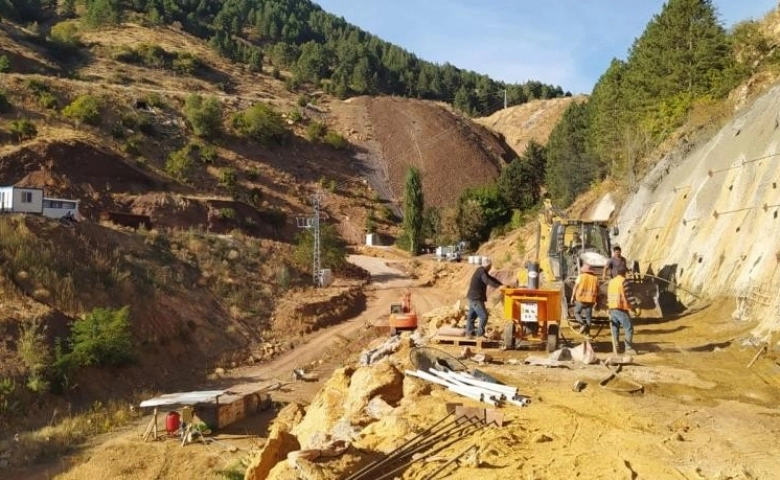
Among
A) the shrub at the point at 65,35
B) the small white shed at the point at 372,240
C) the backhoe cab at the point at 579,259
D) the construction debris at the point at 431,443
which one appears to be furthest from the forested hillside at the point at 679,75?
the shrub at the point at 65,35

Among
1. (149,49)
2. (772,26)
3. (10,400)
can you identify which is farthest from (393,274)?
(149,49)

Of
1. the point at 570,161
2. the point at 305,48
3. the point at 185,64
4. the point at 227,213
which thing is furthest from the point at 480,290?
the point at 305,48

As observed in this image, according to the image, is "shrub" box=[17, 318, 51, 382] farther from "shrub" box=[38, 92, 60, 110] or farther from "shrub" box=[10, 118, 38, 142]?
"shrub" box=[38, 92, 60, 110]

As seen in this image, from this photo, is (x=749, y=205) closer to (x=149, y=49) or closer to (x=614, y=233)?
(x=614, y=233)

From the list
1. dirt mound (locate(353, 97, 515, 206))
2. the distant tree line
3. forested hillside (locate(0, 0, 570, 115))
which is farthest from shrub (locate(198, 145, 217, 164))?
forested hillside (locate(0, 0, 570, 115))

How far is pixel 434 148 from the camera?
246 feet

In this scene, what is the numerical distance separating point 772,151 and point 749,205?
1.40 metres

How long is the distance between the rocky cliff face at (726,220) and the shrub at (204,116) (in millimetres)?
43460

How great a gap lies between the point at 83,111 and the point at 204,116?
10319mm

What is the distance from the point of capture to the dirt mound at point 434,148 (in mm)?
69625

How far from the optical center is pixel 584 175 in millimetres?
42062

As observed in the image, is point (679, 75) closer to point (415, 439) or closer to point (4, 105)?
point (415, 439)

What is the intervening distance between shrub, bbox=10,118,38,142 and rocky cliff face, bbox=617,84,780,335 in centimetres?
4003

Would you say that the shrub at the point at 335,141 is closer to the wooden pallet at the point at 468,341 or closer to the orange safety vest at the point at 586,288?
the wooden pallet at the point at 468,341
